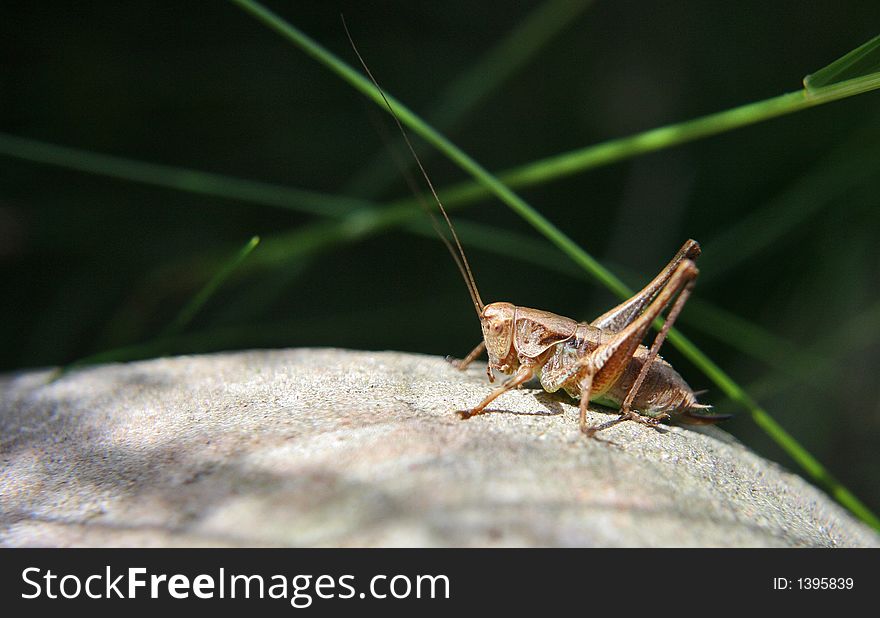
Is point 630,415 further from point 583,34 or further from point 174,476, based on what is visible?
point 583,34

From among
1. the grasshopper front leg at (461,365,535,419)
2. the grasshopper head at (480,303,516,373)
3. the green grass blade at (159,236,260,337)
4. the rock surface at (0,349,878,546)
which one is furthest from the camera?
the grasshopper head at (480,303,516,373)

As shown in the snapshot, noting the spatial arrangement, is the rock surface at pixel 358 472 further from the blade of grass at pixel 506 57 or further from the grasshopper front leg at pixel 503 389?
the blade of grass at pixel 506 57

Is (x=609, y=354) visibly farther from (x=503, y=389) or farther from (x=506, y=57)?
(x=506, y=57)

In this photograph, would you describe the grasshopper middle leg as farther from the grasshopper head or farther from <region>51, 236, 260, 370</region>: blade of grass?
<region>51, 236, 260, 370</region>: blade of grass

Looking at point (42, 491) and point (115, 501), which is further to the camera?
point (42, 491)

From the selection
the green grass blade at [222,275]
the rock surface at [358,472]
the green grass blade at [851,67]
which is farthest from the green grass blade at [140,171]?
the green grass blade at [851,67]

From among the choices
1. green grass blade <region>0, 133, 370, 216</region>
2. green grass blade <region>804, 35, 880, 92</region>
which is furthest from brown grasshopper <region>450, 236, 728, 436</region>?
green grass blade <region>0, 133, 370, 216</region>

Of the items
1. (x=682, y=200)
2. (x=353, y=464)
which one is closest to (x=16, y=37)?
(x=353, y=464)
